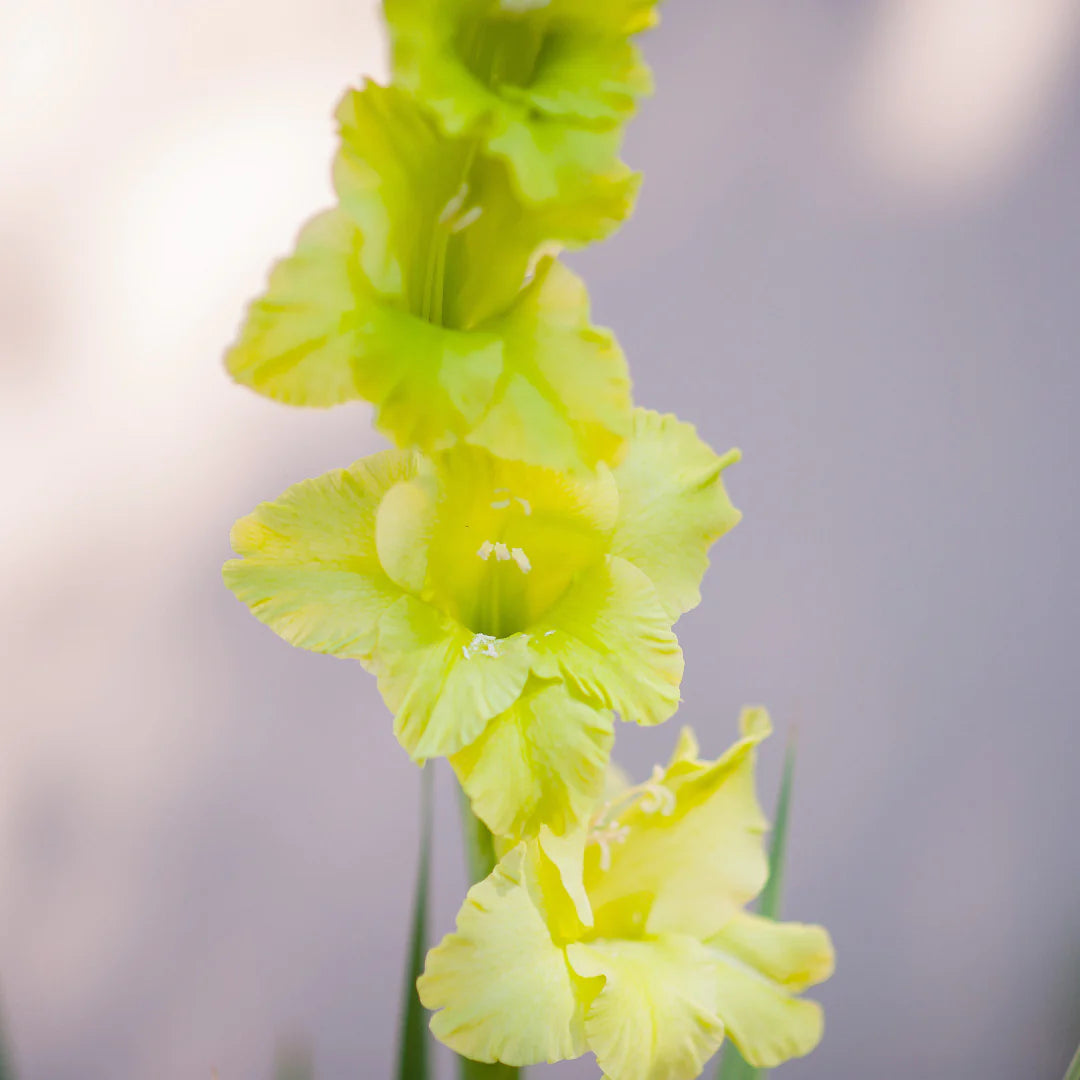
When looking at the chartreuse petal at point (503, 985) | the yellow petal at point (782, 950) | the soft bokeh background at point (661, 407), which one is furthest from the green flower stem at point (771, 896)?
the soft bokeh background at point (661, 407)

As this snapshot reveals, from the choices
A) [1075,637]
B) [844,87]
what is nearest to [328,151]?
[844,87]

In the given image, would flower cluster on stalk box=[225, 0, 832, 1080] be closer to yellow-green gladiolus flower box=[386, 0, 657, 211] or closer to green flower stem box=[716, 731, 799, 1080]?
yellow-green gladiolus flower box=[386, 0, 657, 211]

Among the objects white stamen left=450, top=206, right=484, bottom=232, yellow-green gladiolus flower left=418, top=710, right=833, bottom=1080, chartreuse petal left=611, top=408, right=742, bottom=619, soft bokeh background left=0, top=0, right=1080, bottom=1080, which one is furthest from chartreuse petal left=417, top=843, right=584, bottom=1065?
soft bokeh background left=0, top=0, right=1080, bottom=1080

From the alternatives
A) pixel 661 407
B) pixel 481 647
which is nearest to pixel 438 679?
pixel 481 647

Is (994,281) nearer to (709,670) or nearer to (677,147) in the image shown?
(677,147)

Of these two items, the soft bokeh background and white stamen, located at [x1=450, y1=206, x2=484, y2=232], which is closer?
white stamen, located at [x1=450, y1=206, x2=484, y2=232]

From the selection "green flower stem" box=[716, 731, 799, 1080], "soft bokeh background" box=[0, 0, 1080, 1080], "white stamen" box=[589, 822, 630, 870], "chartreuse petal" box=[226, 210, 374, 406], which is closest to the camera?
"chartreuse petal" box=[226, 210, 374, 406]

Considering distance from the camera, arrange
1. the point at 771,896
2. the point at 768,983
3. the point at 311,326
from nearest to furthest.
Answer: the point at 311,326
the point at 768,983
the point at 771,896

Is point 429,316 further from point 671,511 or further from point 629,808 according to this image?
point 629,808
